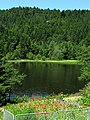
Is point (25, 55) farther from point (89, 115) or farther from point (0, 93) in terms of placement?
point (89, 115)

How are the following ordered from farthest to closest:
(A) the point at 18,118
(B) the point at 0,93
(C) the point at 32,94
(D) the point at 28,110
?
1. (C) the point at 32,94
2. (B) the point at 0,93
3. (D) the point at 28,110
4. (A) the point at 18,118

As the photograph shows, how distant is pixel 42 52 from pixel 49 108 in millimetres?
175302

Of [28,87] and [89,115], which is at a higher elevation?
[89,115]

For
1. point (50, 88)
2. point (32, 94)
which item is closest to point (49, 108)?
point (32, 94)

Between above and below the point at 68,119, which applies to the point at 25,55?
below

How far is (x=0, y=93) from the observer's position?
109 ft

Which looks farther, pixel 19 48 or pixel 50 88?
pixel 19 48

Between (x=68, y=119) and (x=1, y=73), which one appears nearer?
(x=68, y=119)

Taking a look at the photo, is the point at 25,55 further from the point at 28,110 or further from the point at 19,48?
the point at 28,110

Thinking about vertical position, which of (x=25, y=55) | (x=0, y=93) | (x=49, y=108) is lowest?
(x=25, y=55)

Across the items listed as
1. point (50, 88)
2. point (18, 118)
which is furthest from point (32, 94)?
point (18, 118)

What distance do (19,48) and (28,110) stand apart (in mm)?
170573

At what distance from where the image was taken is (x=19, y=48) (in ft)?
611

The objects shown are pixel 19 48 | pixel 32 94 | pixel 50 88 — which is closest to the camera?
pixel 32 94
